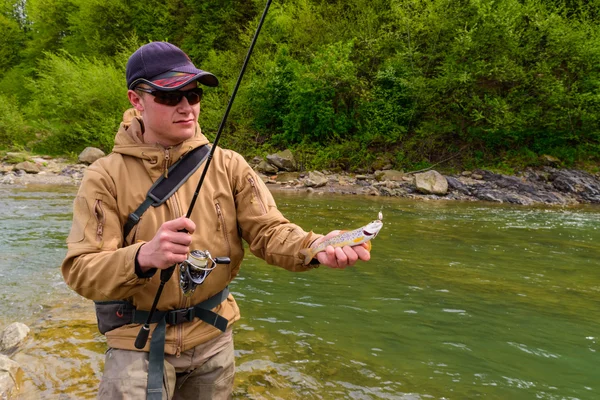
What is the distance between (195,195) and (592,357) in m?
5.46

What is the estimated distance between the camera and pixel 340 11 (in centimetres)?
3350

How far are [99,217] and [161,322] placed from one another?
64cm

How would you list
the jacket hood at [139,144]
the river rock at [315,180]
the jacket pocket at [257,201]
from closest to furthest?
the jacket hood at [139,144]
the jacket pocket at [257,201]
the river rock at [315,180]

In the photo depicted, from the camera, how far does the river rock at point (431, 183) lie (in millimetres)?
21766

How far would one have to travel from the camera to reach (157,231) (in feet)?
7.54

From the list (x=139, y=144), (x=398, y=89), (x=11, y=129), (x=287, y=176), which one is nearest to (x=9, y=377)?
(x=139, y=144)

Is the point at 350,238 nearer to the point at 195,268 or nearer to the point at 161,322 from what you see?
the point at 195,268

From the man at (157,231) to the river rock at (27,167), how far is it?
26.8m

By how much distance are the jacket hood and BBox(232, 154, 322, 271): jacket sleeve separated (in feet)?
0.98

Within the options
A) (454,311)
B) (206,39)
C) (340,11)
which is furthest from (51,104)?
(454,311)

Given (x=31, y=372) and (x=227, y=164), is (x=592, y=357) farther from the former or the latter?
(x=31, y=372)

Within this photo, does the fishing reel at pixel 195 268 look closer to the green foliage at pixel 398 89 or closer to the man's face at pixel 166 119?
the man's face at pixel 166 119

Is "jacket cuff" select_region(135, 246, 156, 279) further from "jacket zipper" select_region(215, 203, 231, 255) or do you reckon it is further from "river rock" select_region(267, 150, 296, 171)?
"river rock" select_region(267, 150, 296, 171)

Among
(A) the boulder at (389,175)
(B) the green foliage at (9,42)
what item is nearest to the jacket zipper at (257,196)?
(A) the boulder at (389,175)
